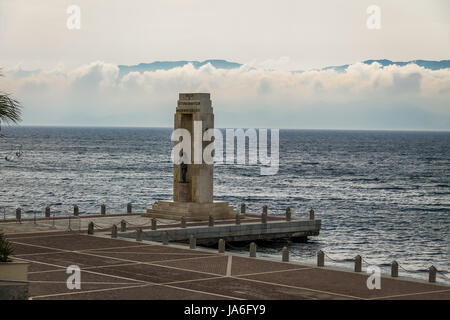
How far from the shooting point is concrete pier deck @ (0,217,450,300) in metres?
26.0

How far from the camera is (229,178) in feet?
381

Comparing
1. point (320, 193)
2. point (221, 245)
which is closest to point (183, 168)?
point (221, 245)

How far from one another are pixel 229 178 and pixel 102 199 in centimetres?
3535

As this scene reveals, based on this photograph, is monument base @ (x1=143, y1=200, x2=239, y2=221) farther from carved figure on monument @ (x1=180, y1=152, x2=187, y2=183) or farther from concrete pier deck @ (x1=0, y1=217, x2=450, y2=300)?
concrete pier deck @ (x1=0, y1=217, x2=450, y2=300)

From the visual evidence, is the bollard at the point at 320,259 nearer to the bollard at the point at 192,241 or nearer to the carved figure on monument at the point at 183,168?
the bollard at the point at 192,241

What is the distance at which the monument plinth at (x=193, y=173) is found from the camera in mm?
47406

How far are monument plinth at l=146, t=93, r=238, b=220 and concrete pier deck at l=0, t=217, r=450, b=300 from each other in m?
10.1

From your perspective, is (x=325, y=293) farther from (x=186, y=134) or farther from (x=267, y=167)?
(x=267, y=167)

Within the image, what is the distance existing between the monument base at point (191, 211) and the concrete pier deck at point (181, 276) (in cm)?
955

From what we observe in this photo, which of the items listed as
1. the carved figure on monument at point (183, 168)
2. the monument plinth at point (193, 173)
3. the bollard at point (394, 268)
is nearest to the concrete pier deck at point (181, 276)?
the bollard at point (394, 268)

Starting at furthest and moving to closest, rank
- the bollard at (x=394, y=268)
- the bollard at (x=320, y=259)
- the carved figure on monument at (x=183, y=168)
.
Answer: the carved figure on monument at (x=183, y=168), the bollard at (x=320, y=259), the bollard at (x=394, y=268)

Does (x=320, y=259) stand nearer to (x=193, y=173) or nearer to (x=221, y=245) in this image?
(x=221, y=245)
